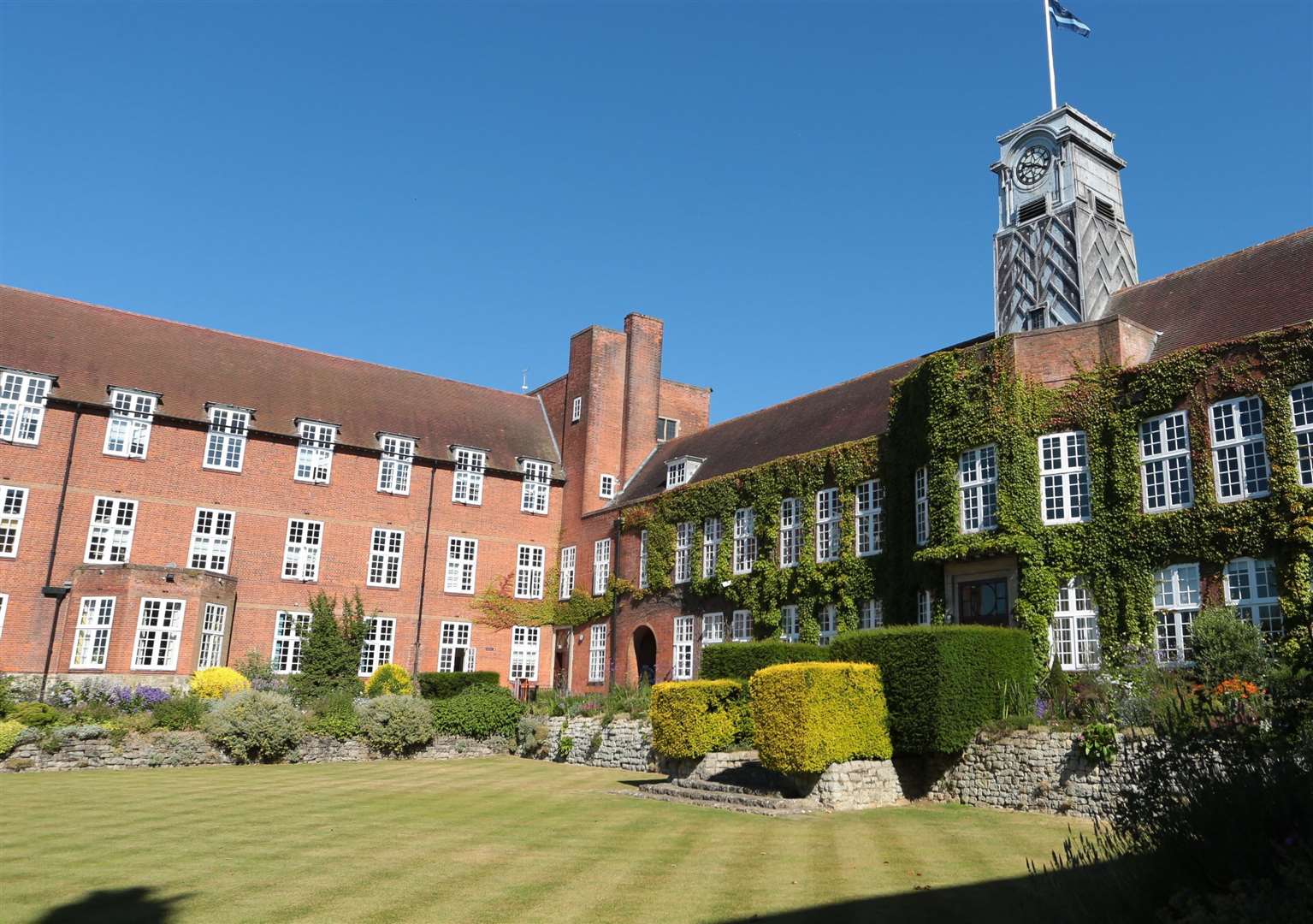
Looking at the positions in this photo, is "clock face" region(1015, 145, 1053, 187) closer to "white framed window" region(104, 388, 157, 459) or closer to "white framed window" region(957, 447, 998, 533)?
"white framed window" region(957, 447, 998, 533)

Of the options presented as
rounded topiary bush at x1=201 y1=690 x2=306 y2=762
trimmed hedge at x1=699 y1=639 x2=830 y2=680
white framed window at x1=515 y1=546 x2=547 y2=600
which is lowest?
rounded topiary bush at x1=201 y1=690 x2=306 y2=762

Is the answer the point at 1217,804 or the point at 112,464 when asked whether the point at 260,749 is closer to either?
the point at 112,464

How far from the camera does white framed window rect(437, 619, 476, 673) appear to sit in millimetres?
38750

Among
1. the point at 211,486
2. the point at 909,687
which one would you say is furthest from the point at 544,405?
the point at 909,687

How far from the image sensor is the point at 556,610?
135 ft

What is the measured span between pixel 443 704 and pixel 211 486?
12740 millimetres

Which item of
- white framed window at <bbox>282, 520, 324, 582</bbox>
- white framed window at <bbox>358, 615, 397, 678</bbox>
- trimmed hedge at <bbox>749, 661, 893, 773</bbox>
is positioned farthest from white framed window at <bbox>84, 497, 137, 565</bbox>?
trimmed hedge at <bbox>749, 661, 893, 773</bbox>

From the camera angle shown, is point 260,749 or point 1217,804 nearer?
point 1217,804

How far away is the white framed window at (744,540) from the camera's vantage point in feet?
104

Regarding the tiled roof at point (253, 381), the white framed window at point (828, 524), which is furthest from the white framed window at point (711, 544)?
the tiled roof at point (253, 381)

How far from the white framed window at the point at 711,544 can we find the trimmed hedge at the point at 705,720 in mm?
11095

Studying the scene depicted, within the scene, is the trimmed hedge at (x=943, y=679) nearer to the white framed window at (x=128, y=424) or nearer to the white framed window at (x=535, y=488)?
the white framed window at (x=535, y=488)

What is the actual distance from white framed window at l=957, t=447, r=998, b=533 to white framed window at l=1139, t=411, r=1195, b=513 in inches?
119

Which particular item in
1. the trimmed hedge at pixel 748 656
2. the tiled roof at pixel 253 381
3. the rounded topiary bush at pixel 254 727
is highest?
the tiled roof at pixel 253 381
